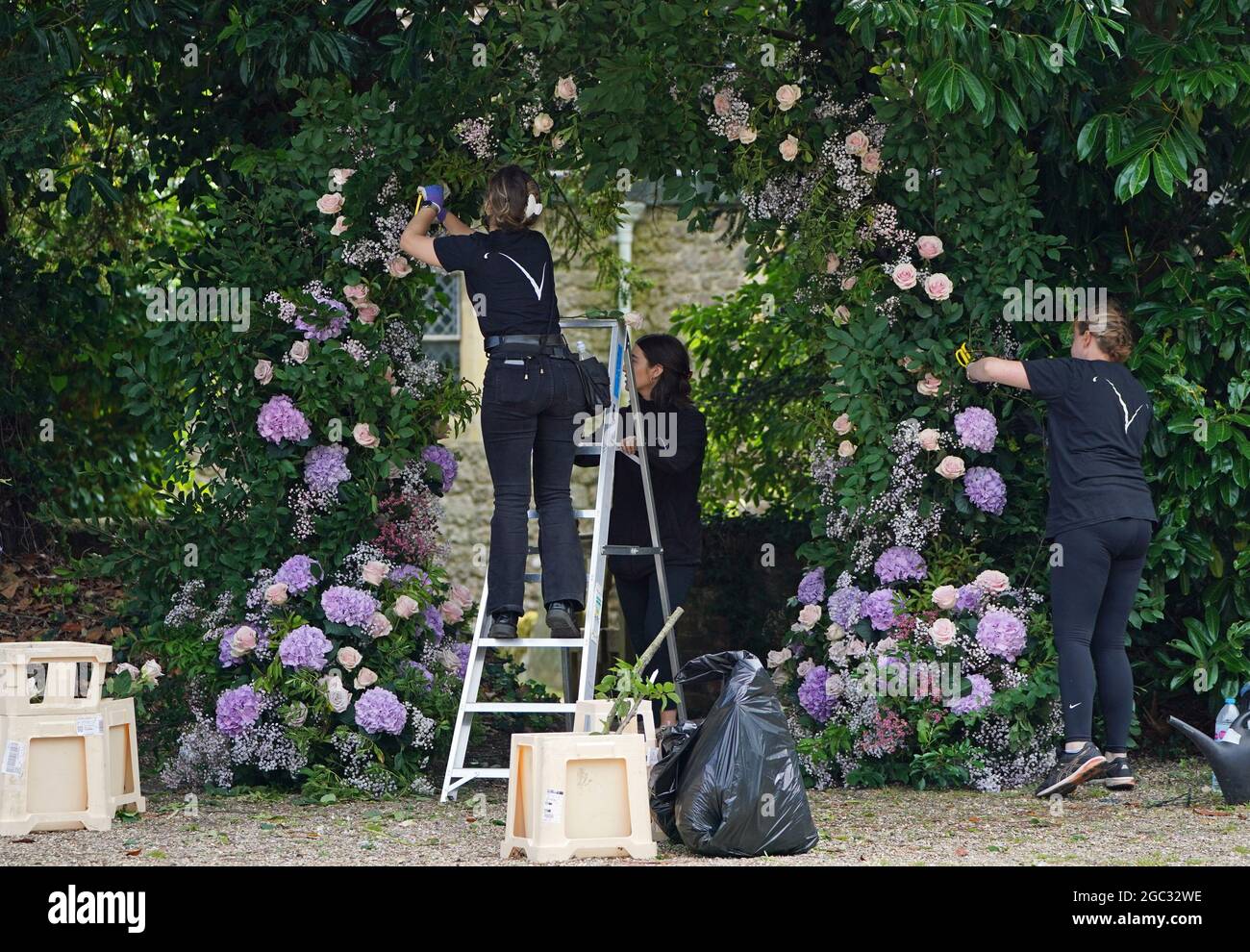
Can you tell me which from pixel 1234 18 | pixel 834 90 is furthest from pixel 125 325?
pixel 1234 18

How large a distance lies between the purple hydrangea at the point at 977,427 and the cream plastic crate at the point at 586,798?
2.31m

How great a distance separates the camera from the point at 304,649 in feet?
20.6

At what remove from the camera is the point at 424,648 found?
6.81m

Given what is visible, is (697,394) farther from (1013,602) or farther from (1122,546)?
(1122,546)

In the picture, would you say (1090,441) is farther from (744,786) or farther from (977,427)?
(744,786)

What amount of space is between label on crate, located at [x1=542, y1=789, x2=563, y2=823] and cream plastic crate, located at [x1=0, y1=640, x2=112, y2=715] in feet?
5.86

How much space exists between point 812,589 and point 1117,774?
1600 millimetres

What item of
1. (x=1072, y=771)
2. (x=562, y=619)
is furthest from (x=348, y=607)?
(x=1072, y=771)

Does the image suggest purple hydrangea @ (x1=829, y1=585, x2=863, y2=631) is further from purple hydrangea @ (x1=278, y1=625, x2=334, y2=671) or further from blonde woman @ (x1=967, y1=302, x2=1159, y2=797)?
purple hydrangea @ (x1=278, y1=625, x2=334, y2=671)

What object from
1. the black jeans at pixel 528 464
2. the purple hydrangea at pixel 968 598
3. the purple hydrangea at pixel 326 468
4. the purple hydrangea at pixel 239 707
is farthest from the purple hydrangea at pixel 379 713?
the purple hydrangea at pixel 968 598

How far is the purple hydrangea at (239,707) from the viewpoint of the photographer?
6309 millimetres

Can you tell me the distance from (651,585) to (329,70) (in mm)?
2560

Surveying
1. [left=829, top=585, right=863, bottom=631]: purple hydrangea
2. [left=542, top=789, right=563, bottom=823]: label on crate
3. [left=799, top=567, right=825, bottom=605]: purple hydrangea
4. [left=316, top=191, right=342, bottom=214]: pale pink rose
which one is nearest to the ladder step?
[left=542, top=789, right=563, bottom=823]: label on crate

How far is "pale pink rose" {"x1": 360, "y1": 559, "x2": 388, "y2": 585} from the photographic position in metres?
6.51
